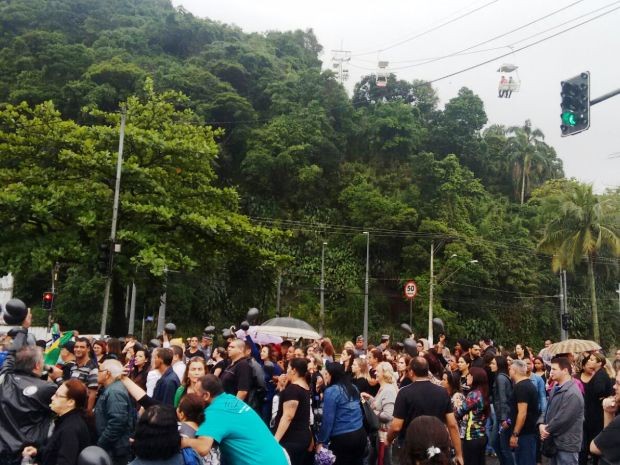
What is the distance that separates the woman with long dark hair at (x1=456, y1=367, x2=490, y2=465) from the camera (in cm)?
703

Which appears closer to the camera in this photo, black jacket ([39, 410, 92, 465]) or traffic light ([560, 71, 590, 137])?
black jacket ([39, 410, 92, 465])

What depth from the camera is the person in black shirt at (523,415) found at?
7.55m

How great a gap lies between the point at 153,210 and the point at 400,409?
15.9 metres

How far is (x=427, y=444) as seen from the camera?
2.66m

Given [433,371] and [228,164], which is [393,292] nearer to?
[228,164]

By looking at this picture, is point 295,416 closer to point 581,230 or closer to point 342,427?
point 342,427

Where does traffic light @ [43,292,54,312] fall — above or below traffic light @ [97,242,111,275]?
below

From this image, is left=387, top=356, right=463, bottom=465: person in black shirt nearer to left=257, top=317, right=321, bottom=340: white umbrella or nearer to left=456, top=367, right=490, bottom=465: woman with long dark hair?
left=456, top=367, right=490, bottom=465: woman with long dark hair

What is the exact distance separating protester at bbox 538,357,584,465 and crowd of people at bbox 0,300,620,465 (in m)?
0.01

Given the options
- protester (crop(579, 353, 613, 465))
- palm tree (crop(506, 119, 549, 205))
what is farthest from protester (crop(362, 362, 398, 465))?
palm tree (crop(506, 119, 549, 205))

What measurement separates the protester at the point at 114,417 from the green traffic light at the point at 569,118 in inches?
332

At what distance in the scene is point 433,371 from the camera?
7629mm

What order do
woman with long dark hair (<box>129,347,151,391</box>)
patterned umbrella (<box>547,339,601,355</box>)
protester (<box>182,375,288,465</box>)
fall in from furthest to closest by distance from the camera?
patterned umbrella (<box>547,339,601,355</box>), woman with long dark hair (<box>129,347,151,391</box>), protester (<box>182,375,288,465</box>)

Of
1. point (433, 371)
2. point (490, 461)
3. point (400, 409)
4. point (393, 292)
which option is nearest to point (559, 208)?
point (393, 292)
